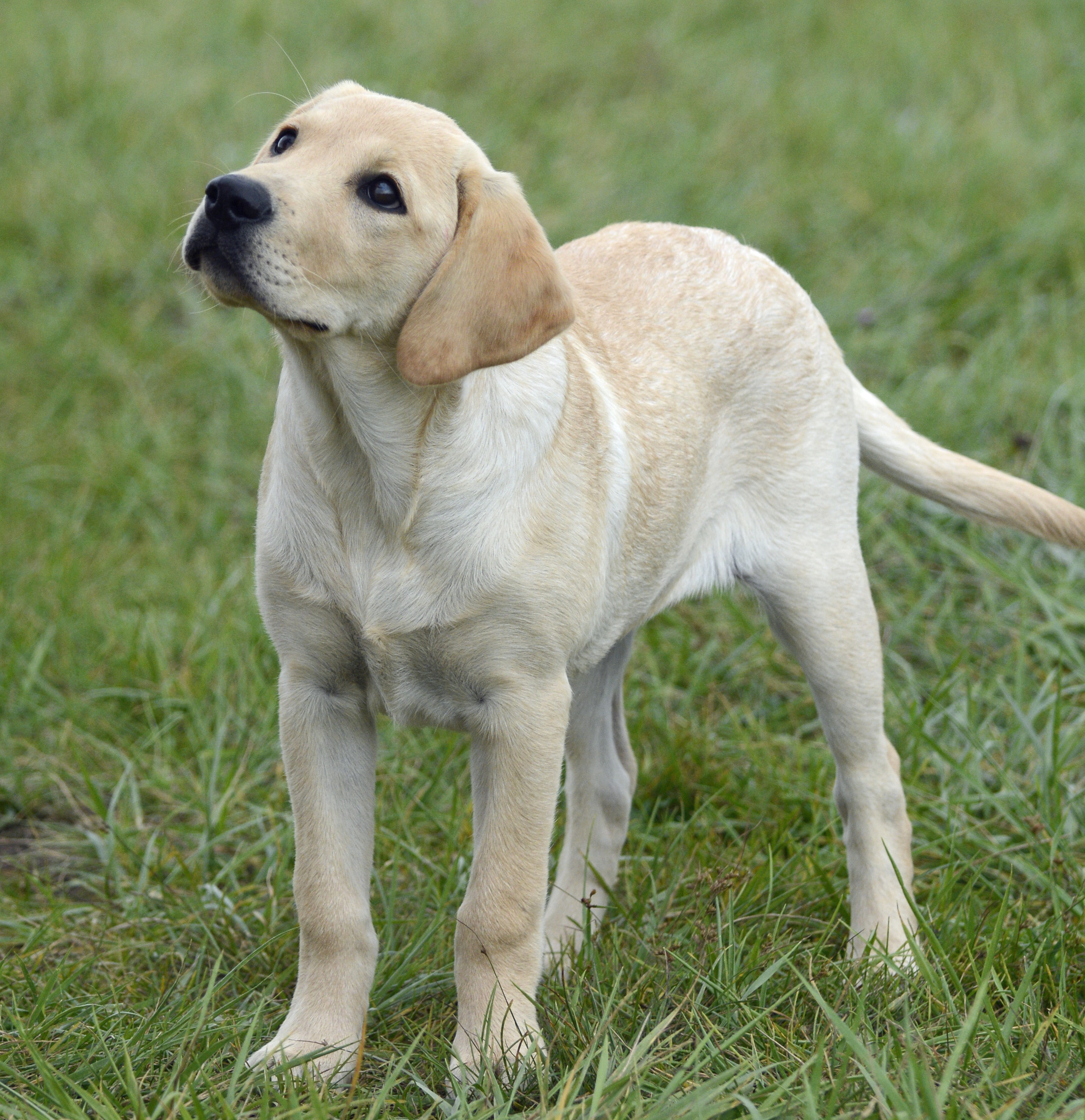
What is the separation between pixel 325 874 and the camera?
282 cm

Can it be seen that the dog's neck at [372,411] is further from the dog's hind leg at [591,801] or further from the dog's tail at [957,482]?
the dog's tail at [957,482]

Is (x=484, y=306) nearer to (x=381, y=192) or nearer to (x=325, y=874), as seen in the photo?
(x=381, y=192)

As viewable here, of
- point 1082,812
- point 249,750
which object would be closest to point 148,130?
point 249,750

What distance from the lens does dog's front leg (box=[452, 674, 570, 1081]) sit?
8.86 feet

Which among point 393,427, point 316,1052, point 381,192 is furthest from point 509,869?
point 381,192

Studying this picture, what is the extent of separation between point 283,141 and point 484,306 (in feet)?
1.94

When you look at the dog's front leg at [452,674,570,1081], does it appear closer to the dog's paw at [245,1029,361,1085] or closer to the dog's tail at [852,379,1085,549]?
the dog's paw at [245,1029,361,1085]

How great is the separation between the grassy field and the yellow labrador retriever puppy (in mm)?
244

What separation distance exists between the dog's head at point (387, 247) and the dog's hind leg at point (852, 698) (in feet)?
3.68

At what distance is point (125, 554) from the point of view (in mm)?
4898

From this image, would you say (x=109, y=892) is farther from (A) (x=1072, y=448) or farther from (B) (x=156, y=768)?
Answer: (A) (x=1072, y=448)

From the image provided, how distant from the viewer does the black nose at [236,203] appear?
2.39 metres

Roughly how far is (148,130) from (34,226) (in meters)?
0.78

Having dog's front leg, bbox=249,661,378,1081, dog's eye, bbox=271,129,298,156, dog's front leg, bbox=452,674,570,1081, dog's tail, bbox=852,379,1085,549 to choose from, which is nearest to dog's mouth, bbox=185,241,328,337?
dog's eye, bbox=271,129,298,156
